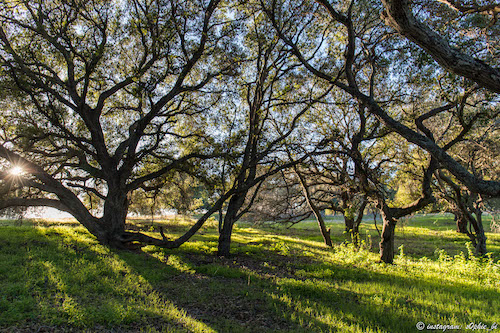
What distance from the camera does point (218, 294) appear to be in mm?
7328

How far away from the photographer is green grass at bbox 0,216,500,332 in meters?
5.21

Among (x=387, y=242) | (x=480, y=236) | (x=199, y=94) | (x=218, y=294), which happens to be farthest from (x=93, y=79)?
(x=480, y=236)

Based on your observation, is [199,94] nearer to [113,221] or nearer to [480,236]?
[113,221]

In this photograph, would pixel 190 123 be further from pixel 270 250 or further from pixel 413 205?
pixel 413 205

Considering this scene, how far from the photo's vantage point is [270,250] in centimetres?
1600

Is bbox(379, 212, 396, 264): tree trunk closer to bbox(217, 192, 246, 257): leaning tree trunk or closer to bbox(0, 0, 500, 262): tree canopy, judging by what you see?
bbox(0, 0, 500, 262): tree canopy

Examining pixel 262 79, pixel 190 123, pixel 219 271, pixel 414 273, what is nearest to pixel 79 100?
pixel 190 123

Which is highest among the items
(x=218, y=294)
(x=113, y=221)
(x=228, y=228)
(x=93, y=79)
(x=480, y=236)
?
(x=93, y=79)

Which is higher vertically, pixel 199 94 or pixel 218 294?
pixel 199 94

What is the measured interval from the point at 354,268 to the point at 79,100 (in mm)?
13857

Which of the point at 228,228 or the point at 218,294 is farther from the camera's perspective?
the point at 228,228

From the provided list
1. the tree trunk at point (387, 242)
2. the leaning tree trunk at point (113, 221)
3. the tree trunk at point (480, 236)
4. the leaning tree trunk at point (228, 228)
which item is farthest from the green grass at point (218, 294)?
the tree trunk at point (480, 236)

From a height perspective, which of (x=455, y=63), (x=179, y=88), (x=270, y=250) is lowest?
(x=270, y=250)

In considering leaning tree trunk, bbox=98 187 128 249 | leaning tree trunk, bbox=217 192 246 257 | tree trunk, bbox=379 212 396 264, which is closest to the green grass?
leaning tree trunk, bbox=98 187 128 249
